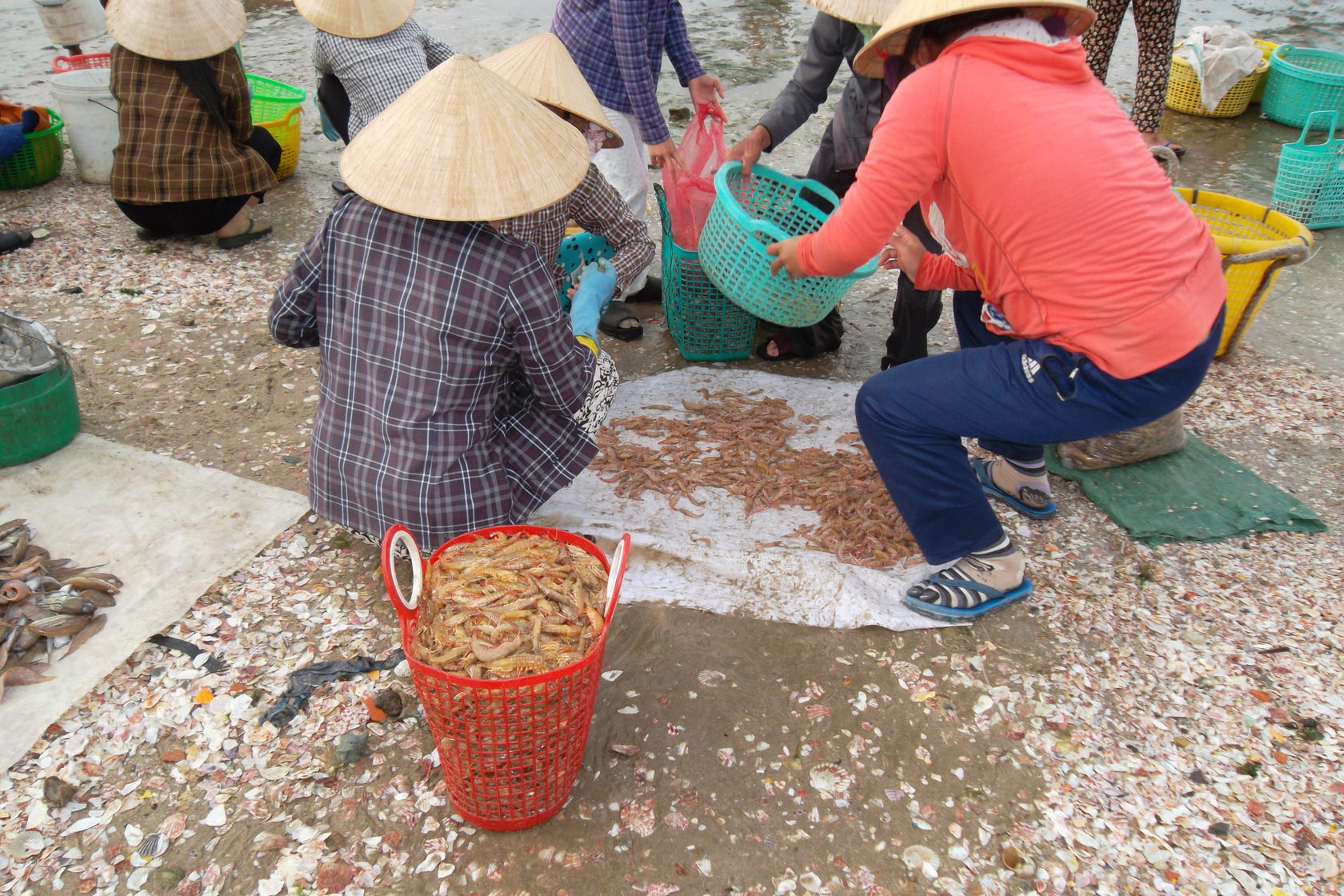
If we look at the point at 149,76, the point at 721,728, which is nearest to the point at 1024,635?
the point at 721,728

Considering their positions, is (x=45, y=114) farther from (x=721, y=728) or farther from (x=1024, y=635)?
(x=1024, y=635)

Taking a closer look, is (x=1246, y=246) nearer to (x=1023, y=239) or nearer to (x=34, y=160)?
(x=1023, y=239)

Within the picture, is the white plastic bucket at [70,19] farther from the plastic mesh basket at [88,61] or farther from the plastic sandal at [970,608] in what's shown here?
the plastic sandal at [970,608]

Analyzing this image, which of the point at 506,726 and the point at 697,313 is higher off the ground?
the point at 506,726

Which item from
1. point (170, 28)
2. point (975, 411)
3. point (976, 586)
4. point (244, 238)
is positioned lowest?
point (976, 586)

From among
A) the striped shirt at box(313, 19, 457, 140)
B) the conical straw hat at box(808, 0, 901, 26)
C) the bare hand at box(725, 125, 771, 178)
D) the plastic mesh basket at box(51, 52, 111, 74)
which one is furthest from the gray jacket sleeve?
the plastic mesh basket at box(51, 52, 111, 74)

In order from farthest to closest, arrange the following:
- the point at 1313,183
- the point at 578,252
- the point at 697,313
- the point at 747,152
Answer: the point at 1313,183, the point at 697,313, the point at 747,152, the point at 578,252

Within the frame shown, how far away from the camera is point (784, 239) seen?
3037 mm

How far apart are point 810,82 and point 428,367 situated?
2.38 m

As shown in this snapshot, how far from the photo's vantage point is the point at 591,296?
3.02 m

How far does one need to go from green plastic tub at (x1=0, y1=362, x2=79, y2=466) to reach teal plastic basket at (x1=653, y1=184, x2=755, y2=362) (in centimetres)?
242

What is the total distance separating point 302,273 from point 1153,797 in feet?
8.71

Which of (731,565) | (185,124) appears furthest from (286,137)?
(731,565)

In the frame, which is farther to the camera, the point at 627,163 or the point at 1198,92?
the point at 1198,92
